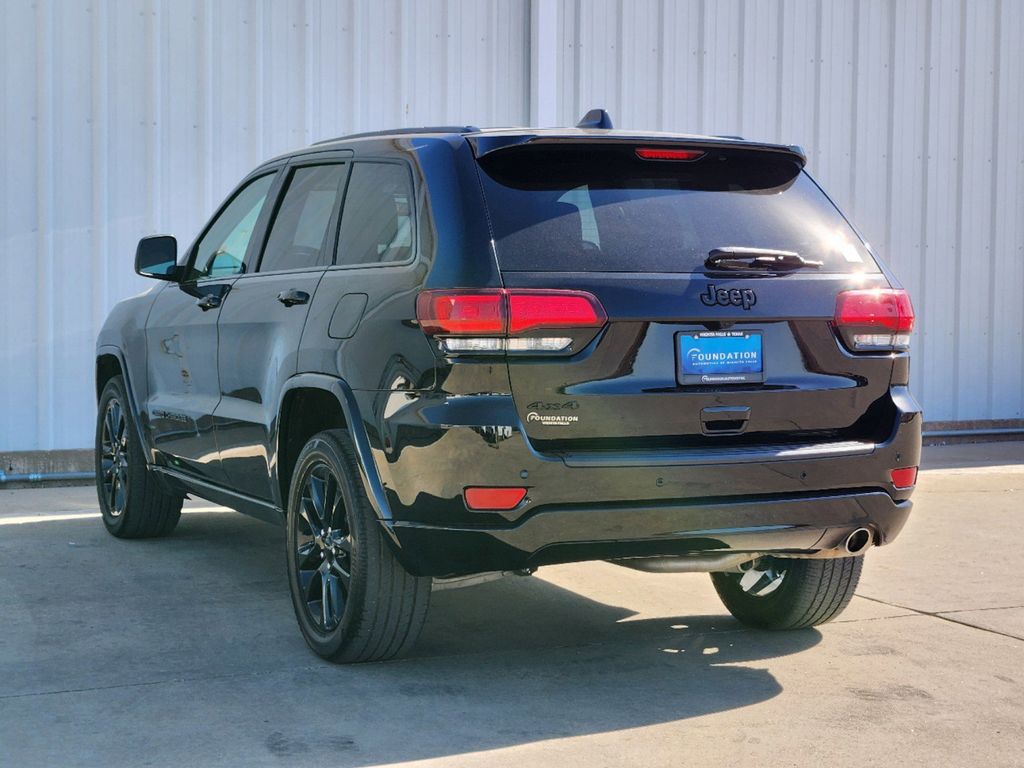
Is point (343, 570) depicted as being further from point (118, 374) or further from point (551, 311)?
point (118, 374)

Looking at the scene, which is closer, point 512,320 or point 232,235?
point 512,320

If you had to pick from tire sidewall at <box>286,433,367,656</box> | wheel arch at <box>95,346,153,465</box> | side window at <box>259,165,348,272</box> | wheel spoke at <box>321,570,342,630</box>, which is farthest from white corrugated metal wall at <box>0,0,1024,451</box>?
wheel spoke at <box>321,570,342,630</box>

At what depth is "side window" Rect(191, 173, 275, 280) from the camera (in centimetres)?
607

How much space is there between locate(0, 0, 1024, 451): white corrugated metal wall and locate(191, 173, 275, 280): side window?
3483mm

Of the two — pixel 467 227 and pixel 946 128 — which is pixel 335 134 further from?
pixel 467 227

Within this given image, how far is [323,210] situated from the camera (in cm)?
544

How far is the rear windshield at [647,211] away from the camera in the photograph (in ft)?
14.5

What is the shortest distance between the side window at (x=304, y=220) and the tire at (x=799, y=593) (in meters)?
2.00

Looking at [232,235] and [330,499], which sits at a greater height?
[232,235]

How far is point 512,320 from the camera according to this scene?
4211mm

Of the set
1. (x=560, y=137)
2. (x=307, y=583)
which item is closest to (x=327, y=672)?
(x=307, y=583)

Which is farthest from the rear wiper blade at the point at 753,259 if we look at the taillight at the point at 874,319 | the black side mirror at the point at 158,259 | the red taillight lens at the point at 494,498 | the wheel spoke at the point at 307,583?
the black side mirror at the point at 158,259

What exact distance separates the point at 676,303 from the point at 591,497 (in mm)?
A: 649

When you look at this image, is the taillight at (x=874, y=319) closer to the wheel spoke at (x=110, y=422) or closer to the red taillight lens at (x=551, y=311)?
the red taillight lens at (x=551, y=311)
